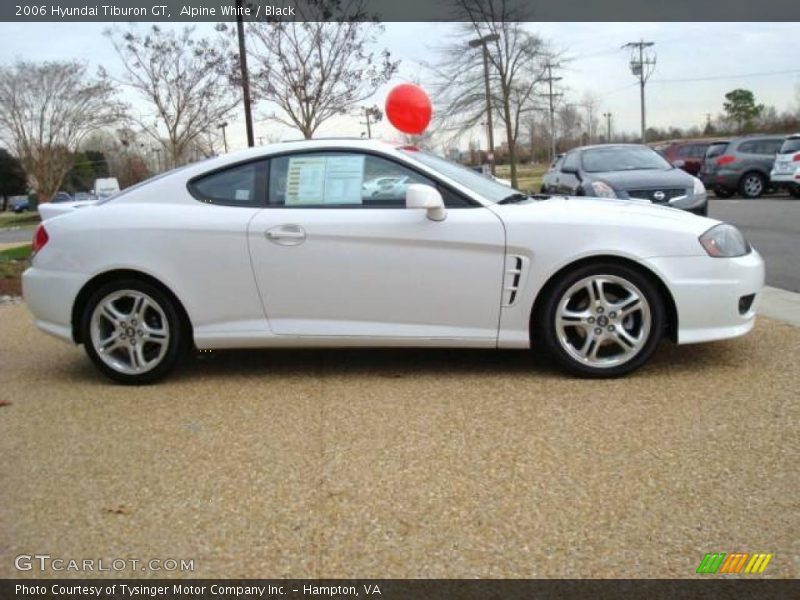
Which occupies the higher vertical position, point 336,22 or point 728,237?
point 336,22

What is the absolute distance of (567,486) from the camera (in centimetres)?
282

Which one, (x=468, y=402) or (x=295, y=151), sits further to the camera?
(x=295, y=151)

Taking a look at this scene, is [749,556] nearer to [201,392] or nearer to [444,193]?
[444,193]

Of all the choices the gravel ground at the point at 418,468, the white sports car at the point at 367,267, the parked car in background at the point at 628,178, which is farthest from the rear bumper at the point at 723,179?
the white sports car at the point at 367,267

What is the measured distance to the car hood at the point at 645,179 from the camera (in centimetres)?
869

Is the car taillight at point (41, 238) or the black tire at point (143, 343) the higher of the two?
the car taillight at point (41, 238)

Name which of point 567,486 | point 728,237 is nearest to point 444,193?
point 728,237

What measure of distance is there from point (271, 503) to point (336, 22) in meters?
17.1

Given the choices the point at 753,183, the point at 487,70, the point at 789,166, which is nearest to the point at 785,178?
the point at 789,166

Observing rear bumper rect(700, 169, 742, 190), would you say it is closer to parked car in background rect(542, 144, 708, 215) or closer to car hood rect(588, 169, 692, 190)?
parked car in background rect(542, 144, 708, 215)

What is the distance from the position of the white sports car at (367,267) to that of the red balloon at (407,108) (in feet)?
12.2

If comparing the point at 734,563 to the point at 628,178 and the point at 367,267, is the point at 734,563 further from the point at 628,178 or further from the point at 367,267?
the point at 628,178

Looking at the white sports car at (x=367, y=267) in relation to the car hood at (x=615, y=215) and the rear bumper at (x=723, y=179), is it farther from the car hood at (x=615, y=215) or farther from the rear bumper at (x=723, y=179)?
the rear bumper at (x=723, y=179)
